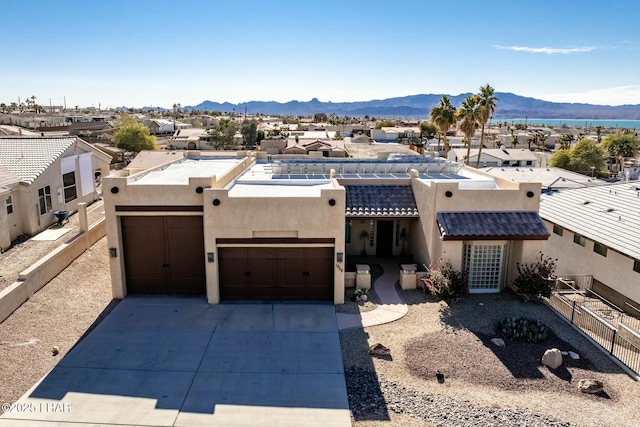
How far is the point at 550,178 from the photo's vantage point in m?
34.0

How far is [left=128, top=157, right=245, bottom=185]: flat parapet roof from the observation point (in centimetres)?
1956

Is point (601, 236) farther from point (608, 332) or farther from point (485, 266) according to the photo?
point (608, 332)

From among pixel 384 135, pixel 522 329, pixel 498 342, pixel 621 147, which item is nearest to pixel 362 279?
pixel 498 342

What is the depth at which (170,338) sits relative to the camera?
47.1 feet

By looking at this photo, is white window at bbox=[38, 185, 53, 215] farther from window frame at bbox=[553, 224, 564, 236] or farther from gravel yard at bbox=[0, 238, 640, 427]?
window frame at bbox=[553, 224, 564, 236]

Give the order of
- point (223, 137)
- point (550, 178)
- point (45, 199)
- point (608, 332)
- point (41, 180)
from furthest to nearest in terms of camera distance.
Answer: point (223, 137), point (550, 178), point (45, 199), point (41, 180), point (608, 332)

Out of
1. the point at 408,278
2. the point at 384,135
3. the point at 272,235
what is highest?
the point at 384,135

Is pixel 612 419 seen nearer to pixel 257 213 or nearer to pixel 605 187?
pixel 257 213

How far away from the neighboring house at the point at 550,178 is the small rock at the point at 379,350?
19569 millimetres

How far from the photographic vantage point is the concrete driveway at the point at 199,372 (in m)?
10.7

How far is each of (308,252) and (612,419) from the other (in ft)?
34.0

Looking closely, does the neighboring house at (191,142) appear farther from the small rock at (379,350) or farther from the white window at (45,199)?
the small rock at (379,350)

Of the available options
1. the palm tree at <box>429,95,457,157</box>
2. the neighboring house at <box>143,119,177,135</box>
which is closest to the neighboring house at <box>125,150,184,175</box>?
the palm tree at <box>429,95,457,157</box>

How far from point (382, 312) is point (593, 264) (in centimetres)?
1088
